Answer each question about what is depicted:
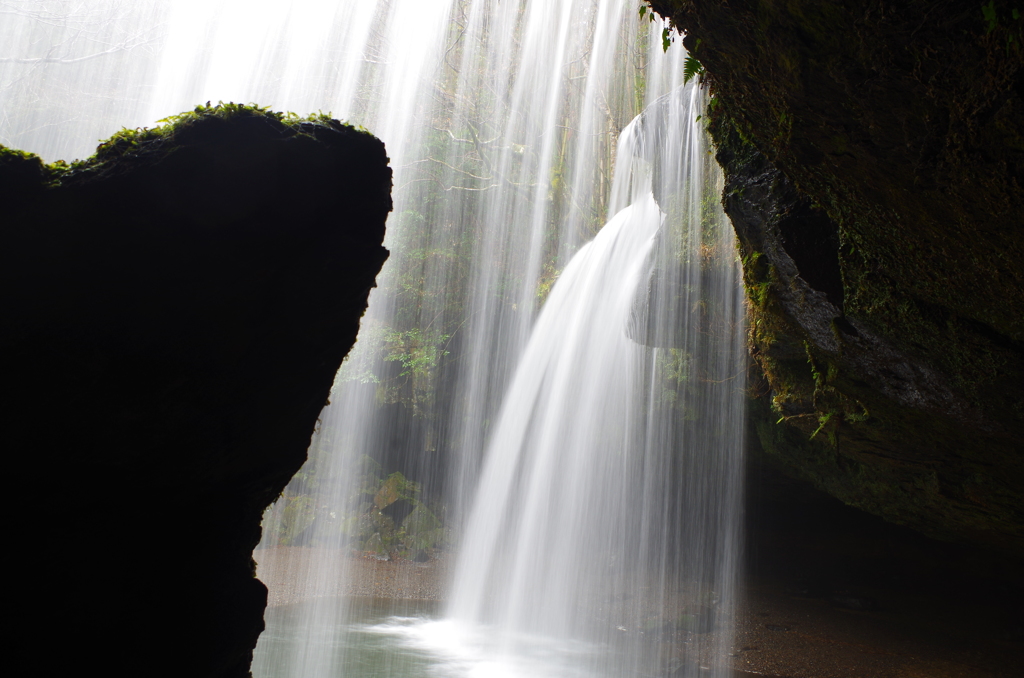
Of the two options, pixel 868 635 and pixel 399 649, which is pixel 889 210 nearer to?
pixel 868 635

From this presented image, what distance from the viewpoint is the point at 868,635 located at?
30.2 ft

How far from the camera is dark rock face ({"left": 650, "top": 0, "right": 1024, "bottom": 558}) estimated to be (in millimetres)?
2709

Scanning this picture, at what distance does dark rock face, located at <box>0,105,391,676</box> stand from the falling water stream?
5677mm

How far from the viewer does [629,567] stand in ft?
38.1

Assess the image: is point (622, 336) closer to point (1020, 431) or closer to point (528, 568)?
point (528, 568)

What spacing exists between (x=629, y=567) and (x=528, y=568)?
6.64ft

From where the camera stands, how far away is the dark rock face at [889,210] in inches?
107

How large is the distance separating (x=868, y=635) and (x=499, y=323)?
10.7m

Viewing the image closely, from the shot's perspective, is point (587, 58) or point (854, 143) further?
point (587, 58)

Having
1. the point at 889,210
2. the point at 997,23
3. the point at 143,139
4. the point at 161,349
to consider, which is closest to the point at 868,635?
the point at 889,210

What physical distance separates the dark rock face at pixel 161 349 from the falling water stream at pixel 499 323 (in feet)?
18.6

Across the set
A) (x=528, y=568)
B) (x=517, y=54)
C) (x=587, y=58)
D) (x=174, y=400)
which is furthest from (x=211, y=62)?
(x=174, y=400)

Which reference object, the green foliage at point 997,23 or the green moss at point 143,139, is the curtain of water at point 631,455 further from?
the green moss at point 143,139

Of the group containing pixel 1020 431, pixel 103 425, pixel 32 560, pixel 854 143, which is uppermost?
pixel 854 143
